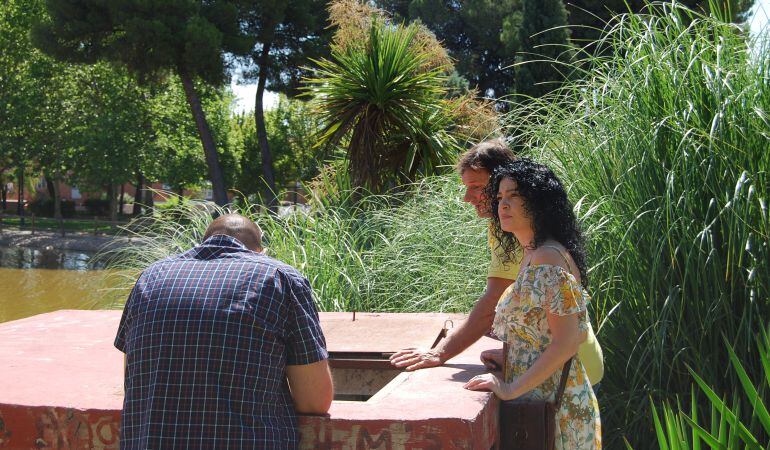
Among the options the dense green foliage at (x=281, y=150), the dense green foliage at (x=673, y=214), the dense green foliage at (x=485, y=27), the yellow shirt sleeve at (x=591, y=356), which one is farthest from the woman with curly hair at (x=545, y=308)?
the dense green foliage at (x=281, y=150)

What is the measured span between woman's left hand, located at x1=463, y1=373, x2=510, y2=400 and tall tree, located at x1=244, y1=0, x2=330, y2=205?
24112 millimetres

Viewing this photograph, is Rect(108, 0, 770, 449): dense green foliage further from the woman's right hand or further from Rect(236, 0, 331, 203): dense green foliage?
Rect(236, 0, 331, 203): dense green foliage

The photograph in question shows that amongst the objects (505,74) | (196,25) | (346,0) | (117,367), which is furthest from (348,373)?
(505,74)

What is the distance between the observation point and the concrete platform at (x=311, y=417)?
92.2 inches

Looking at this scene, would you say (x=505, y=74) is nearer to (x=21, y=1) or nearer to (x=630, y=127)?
(x=21, y=1)

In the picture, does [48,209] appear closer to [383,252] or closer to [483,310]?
[383,252]

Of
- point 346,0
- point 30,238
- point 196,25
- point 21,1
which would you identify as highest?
point 21,1

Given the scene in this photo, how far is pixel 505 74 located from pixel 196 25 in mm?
13112

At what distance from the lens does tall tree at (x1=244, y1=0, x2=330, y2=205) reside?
87.8 feet

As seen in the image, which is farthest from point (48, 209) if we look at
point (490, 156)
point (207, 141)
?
point (490, 156)

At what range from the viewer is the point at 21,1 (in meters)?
32.8

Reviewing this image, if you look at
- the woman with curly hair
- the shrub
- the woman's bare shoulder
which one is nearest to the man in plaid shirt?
the woman with curly hair

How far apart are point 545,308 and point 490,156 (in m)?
0.87

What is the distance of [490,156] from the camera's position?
332cm
